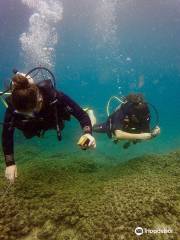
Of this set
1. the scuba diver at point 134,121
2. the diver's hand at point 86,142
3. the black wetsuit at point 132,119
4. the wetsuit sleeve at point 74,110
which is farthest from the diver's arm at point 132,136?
the diver's hand at point 86,142

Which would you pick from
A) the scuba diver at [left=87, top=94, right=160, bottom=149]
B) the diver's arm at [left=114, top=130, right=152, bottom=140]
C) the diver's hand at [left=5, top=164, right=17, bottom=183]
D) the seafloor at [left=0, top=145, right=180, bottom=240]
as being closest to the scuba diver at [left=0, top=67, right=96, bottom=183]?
the diver's hand at [left=5, top=164, right=17, bottom=183]

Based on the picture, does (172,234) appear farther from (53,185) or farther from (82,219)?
(53,185)

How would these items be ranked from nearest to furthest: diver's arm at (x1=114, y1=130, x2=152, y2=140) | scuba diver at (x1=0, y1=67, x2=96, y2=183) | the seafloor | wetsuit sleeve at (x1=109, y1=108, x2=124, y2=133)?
the seafloor
scuba diver at (x1=0, y1=67, x2=96, y2=183)
diver's arm at (x1=114, y1=130, x2=152, y2=140)
wetsuit sleeve at (x1=109, y1=108, x2=124, y2=133)

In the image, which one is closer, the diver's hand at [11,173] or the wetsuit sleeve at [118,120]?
the diver's hand at [11,173]

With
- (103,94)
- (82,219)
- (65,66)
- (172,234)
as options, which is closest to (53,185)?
(82,219)

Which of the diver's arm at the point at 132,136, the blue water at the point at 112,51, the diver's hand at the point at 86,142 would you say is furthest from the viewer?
the blue water at the point at 112,51

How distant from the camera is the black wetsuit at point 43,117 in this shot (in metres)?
4.58

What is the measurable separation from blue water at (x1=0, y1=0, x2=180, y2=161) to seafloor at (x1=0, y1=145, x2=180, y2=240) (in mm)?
3177

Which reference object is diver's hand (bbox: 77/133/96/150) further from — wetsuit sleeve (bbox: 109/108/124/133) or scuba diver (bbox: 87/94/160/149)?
wetsuit sleeve (bbox: 109/108/124/133)

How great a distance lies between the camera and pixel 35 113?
453 cm

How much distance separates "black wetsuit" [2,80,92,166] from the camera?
15.0 ft

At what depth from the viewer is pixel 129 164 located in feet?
22.7

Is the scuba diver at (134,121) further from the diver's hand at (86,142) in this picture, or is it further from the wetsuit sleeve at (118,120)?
the diver's hand at (86,142)

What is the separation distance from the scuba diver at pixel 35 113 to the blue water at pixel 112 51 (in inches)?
87.2
